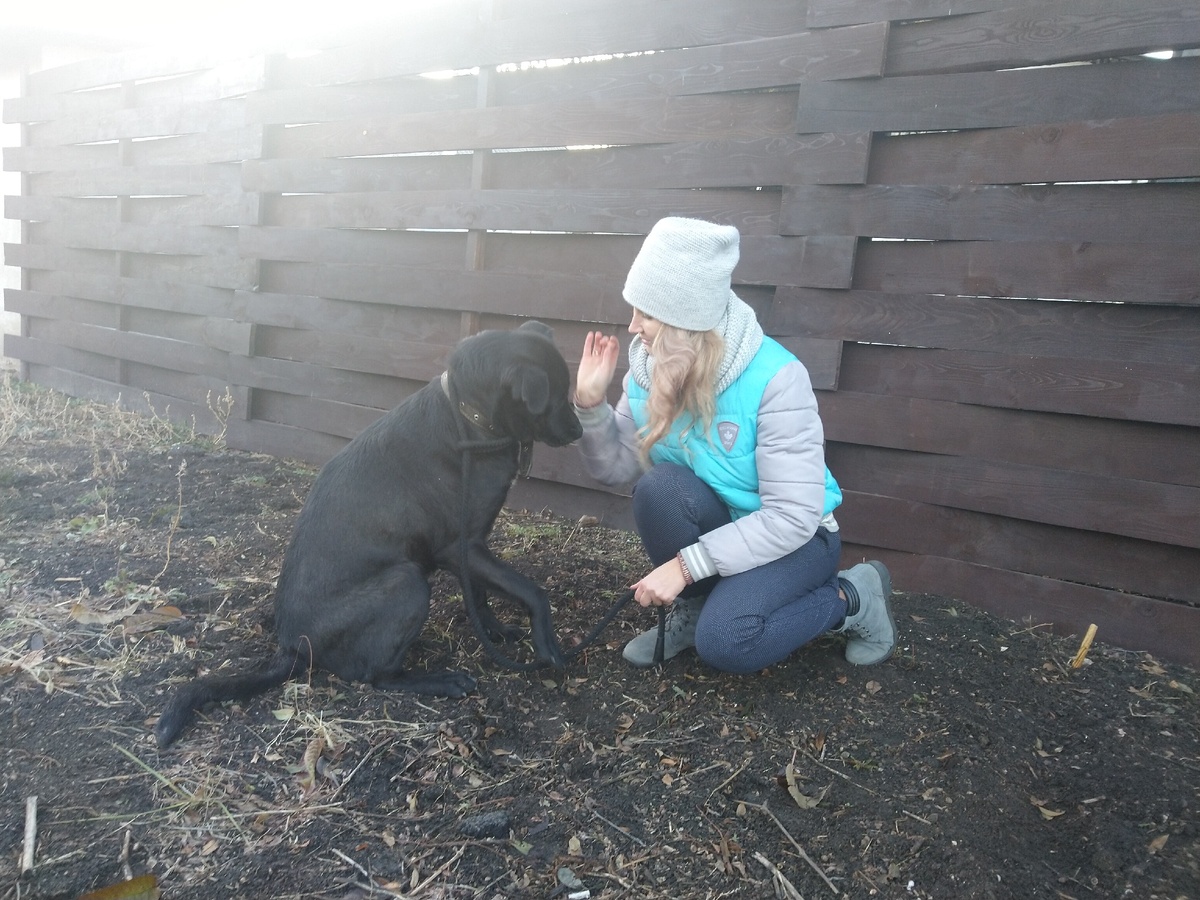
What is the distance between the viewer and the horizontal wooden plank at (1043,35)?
2.98m

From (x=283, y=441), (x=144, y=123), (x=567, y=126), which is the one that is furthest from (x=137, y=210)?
(x=567, y=126)

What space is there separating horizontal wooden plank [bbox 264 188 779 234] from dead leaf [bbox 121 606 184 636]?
242 cm

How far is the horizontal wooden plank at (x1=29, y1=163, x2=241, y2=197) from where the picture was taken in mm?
6094

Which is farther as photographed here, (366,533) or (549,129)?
(549,129)

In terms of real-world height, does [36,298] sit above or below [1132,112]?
below

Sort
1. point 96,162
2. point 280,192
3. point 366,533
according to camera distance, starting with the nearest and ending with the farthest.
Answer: point 366,533, point 280,192, point 96,162

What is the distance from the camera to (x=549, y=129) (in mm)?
4422

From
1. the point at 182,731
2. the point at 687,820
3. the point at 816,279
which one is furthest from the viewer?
the point at 816,279

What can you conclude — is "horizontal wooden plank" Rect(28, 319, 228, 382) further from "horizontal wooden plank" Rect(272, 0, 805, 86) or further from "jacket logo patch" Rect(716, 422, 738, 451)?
"jacket logo patch" Rect(716, 422, 738, 451)

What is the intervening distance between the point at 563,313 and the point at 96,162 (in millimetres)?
5099

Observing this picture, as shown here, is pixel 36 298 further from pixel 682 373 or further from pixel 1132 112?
pixel 1132 112

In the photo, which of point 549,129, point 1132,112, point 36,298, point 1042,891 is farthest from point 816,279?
point 36,298

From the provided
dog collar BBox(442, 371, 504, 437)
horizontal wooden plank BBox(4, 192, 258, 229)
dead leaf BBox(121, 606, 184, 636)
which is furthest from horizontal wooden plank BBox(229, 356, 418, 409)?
dog collar BBox(442, 371, 504, 437)

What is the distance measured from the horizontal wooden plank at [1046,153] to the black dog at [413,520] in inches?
64.0
